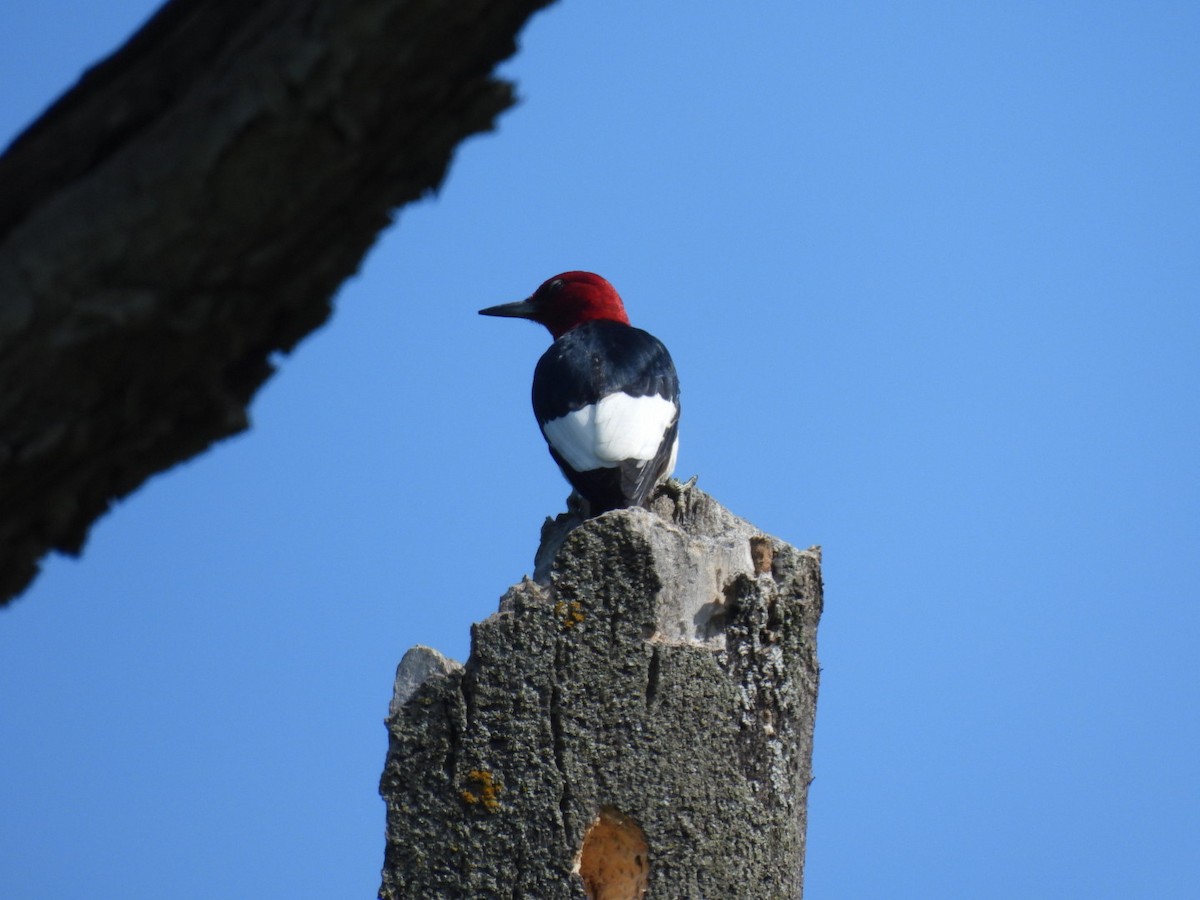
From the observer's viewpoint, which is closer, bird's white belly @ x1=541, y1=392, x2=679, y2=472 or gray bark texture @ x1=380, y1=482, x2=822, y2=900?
gray bark texture @ x1=380, y1=482, x2=822, y2=900

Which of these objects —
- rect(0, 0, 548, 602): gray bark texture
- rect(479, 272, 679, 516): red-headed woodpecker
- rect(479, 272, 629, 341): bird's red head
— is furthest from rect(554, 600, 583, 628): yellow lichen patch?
rect(479, 272, 629, 341): bird's red head

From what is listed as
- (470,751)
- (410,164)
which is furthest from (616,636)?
(410,164)

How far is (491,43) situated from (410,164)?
134mm

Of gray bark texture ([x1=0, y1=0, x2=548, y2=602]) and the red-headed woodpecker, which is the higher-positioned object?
the red-headed woodpecker

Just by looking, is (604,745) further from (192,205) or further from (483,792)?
(192,205)

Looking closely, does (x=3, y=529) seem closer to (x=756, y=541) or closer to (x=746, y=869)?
(x=746, y=869)

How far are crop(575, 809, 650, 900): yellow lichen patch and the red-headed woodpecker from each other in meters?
2.09

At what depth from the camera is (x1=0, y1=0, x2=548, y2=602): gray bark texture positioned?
1205mm

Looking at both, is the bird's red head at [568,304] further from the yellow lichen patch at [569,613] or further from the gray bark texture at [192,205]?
the gray bark texture at [192,205]

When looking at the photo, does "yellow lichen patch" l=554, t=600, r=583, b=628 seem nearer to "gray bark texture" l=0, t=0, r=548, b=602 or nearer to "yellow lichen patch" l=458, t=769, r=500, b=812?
"yellow lichen patch" l=458, t=769, r=500, b=812

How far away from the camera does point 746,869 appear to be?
10.9ft

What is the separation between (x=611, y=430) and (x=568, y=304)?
241 cm

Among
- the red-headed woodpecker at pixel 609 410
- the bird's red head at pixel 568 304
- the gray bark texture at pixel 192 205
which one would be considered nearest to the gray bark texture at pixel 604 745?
the red-headed woodpecker at pixel 609 410

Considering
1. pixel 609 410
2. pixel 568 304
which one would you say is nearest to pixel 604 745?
pixel 609 410
